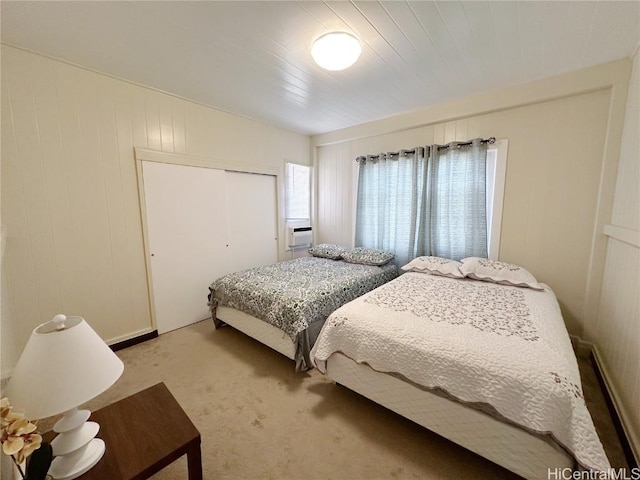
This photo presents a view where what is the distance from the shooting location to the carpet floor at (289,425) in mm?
1393

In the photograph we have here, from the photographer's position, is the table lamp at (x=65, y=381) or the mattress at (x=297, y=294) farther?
the mattress at (x=297, y=294)

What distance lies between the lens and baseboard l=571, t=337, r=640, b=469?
1.36 metres

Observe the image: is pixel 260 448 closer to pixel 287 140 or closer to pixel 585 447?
pixel 585 447

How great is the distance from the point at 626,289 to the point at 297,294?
Answer: 231 cm

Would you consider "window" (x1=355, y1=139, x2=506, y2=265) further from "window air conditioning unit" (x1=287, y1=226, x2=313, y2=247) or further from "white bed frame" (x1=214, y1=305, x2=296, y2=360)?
"white bed frame" (x1=214, y1=305, x2=296, y2=360)

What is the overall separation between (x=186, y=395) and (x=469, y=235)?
309 cm

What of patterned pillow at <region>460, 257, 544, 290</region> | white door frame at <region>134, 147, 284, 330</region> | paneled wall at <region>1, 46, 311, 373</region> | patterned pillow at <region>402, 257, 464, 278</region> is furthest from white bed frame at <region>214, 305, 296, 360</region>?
patterned pillow at <region>460, 257, 544, 290</region>

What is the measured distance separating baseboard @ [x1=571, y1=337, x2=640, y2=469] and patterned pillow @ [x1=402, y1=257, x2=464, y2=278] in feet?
3.79

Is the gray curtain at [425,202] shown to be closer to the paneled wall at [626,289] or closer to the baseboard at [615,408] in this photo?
the paneled wall at [626,289]

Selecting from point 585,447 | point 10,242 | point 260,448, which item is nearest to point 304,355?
point 260,448

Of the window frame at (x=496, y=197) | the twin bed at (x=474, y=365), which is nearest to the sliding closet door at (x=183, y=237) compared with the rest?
the twin bed at (x=474, y=365)

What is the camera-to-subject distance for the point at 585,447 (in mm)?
1034

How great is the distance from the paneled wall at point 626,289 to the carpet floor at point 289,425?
22cm

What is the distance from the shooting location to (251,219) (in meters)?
3.67
